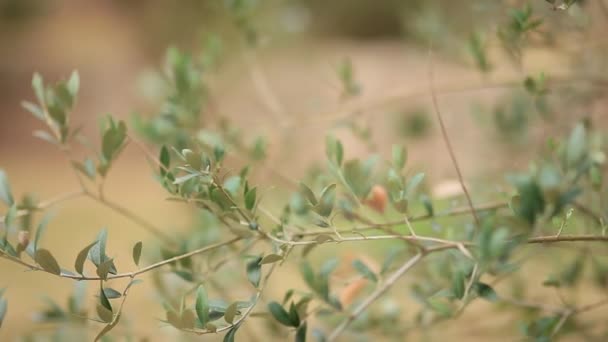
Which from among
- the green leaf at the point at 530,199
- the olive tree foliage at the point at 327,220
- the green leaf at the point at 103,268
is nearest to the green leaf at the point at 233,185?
the olive tree foliage at the point at 327,220

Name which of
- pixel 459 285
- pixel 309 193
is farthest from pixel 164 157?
pixel 459 285

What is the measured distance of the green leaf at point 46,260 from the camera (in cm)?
45

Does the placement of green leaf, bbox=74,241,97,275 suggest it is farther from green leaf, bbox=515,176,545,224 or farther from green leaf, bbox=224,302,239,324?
green leaf, bbox=515,176,545,224

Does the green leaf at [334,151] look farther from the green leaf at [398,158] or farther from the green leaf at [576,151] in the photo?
the green leaf at [576,151]

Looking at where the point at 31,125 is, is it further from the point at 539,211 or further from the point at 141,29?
the point at 539,211

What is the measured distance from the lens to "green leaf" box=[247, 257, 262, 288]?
495mm

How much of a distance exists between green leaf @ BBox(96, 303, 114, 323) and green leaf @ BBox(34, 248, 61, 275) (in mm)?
43

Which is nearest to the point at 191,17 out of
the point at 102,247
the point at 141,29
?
the point at 141,29

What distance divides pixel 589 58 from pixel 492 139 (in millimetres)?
182

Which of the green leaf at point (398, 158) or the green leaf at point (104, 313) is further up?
the green leaf at point (398, 158)

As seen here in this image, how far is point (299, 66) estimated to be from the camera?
7.87 feet

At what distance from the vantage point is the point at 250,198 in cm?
48

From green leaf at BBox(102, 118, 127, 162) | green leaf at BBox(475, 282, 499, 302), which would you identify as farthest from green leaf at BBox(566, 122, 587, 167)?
green leaf at BBox(102, 118, 127, 162)

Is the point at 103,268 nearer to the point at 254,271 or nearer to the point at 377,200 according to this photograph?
the point at 254,271
